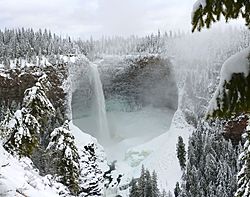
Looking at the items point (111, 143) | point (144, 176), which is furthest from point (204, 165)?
point (111, 143)

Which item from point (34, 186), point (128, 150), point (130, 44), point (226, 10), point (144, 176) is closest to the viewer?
point (226, 10)

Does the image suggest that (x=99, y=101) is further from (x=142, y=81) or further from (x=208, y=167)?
(x=208, y=167)

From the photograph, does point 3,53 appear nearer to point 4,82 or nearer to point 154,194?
point 4,82

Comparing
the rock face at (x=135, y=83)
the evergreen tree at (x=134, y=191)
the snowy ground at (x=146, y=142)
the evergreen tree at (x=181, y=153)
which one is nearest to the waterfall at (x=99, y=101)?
the rock face at (x=135, y=83)

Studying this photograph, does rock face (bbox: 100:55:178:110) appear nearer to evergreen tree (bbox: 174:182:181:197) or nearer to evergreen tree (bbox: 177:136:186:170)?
evergreen tree (bbox: 177:136:186:170)

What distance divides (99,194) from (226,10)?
136ft

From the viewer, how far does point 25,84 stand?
5856cm

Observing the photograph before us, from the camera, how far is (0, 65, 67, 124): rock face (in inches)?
2242

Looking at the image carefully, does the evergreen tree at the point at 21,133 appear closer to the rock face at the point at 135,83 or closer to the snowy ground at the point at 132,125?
the snowy ground at the point at 132,125

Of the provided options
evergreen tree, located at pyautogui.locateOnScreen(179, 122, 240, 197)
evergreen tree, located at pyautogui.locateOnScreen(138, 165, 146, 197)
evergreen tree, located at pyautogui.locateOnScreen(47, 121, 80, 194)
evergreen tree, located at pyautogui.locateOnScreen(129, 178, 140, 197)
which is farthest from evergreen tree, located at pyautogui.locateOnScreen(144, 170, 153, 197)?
evergreen tree, located at pyautogui.locateOnScreen(47, 121, 80, 194)

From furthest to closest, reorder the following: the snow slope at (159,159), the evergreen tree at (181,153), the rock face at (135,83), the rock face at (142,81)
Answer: the rock face at (142,81) → the rock face at (135,83) → the evergreen tree at (181,153) → the snow slope at (159,159)

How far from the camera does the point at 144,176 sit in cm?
4575

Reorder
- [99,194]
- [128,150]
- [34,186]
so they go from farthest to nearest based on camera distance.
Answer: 1. [128,150]
2. [99,194]
3. [34,186]

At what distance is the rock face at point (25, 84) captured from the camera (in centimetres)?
5694
